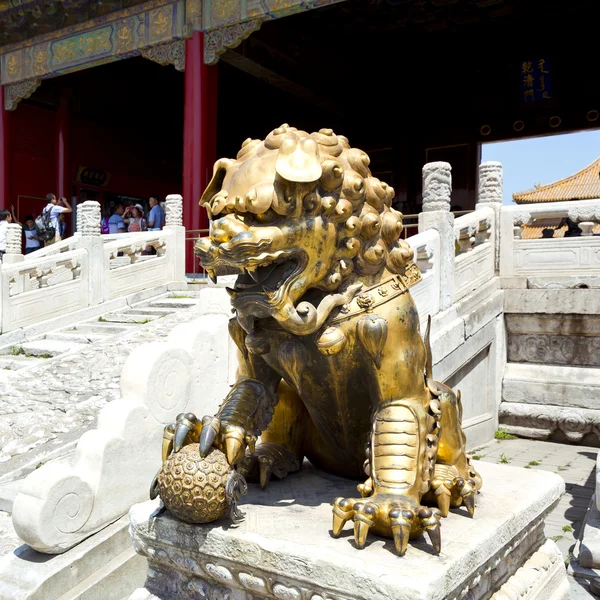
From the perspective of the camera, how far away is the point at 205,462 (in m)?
1.54

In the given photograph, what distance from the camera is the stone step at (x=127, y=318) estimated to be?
267 inches

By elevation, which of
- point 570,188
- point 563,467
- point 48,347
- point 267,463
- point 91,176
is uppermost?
point 570,188

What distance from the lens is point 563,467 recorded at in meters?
4.73

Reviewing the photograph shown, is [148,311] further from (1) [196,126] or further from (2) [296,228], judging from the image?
(2) [296,228]

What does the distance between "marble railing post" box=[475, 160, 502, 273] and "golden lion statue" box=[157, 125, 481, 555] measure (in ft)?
14.6

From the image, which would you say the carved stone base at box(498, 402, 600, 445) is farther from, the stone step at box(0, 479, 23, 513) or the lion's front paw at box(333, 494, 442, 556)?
the lion's front paw at box(333, 494, 442, 556)

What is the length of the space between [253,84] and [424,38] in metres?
4.13

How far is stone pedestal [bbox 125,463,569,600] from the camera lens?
1398 mm

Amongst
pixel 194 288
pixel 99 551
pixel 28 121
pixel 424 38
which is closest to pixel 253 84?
pixel 424 38

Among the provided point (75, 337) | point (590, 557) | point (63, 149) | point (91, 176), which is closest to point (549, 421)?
point (590, 557)

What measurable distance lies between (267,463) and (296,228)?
0.84 m

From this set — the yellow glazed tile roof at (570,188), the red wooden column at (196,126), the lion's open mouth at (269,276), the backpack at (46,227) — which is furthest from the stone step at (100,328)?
the yellow glazed tile roof at (570,188)

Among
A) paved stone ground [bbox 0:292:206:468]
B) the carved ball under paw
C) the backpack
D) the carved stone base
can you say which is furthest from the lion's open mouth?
the backpack

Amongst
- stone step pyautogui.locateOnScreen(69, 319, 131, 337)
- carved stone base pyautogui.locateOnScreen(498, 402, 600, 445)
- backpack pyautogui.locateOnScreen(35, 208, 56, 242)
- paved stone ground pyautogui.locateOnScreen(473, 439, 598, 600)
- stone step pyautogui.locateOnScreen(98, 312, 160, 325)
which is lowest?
paved stone ground pyautogui.locateOnScreen(473, 439, 598, 600)
